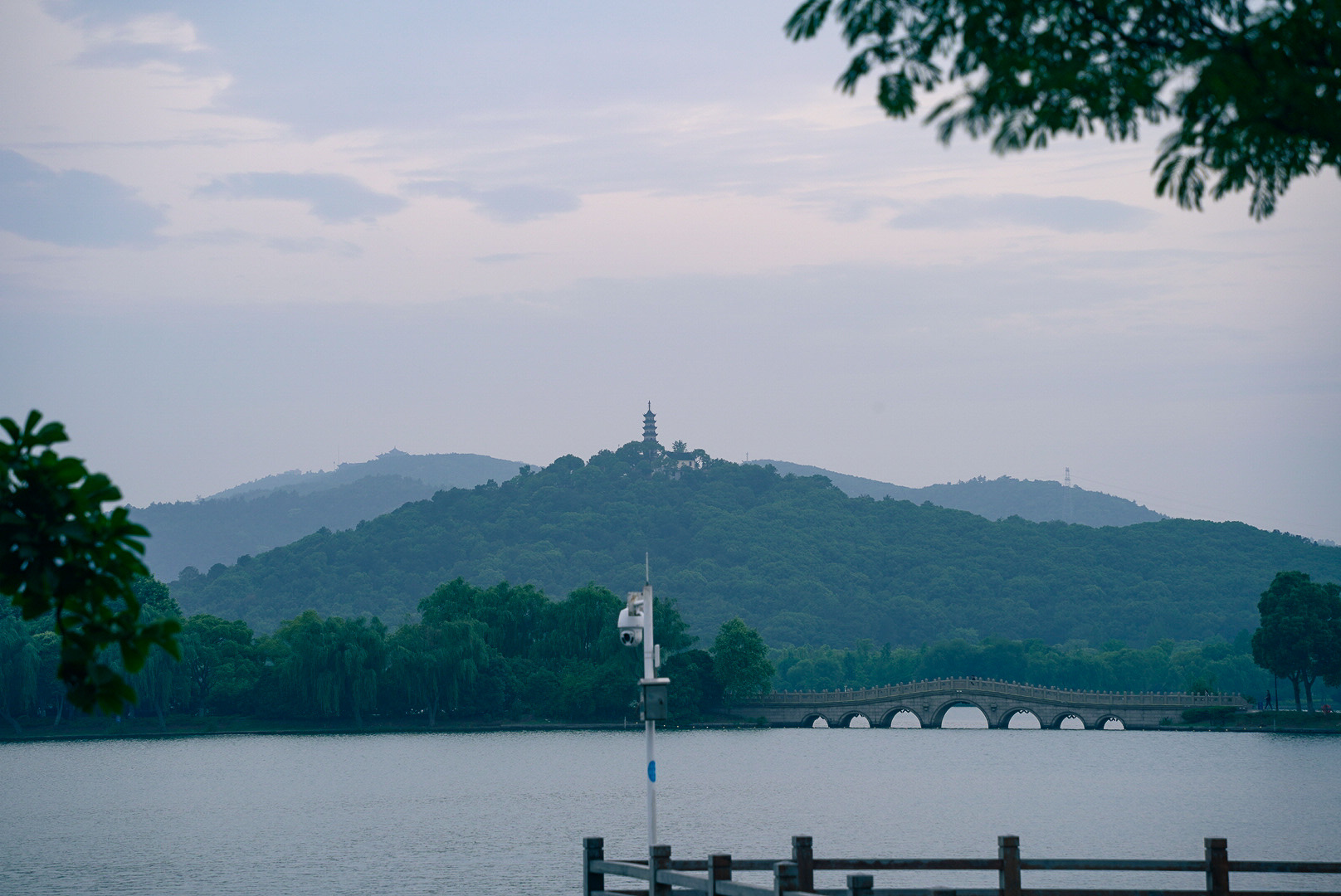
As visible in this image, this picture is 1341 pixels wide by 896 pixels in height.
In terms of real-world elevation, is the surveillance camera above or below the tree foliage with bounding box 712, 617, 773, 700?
above

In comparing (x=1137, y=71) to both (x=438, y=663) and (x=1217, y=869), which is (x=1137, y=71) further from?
(x=438, y=663)

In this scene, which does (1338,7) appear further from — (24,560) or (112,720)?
(112,720)

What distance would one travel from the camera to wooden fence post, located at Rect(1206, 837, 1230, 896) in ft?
49.4

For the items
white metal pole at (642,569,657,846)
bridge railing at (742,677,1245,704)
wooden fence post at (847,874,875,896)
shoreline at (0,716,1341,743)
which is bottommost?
shoreline at (0,716,1341,743)

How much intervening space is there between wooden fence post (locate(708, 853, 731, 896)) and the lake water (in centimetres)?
1025

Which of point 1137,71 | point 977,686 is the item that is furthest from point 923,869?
point 977,686

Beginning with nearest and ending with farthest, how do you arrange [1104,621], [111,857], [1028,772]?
[111,857]
[1028,772]
[1104,621]

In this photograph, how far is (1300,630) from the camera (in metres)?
86.5

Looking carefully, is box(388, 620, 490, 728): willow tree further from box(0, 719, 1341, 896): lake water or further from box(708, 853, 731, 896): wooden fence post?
box(708, 853, 731, 896): wooden fence post

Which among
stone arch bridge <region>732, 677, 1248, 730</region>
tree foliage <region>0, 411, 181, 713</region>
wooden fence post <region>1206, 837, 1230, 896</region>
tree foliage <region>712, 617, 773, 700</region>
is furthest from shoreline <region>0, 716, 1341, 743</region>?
tree foliage <region>0, 411, 181, 713</region>

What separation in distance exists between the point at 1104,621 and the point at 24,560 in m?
175

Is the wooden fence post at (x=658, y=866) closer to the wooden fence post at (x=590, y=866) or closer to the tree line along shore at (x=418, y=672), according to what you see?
the wooden fence post at (x=590, y=866)

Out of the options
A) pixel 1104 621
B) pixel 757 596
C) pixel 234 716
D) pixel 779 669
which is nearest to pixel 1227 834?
pixel 234 716

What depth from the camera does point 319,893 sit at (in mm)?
32500
